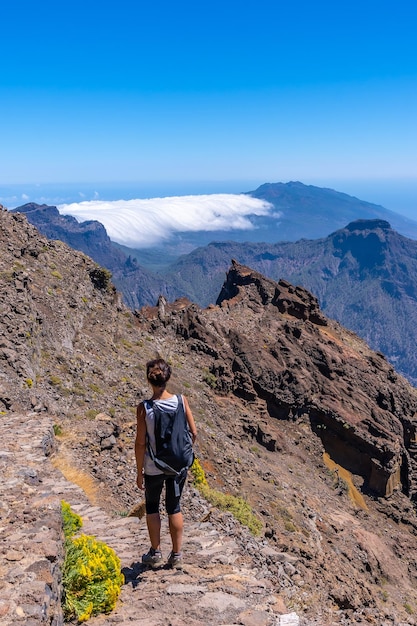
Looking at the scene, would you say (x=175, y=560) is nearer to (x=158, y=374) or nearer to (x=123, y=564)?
(x=123, y=564)

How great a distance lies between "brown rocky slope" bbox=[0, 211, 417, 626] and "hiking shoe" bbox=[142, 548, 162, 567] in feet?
10.1

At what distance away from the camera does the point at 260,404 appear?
35500 millimetres

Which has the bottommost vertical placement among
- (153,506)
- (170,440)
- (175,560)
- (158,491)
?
(175,560)

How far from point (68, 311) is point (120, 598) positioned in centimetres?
2073

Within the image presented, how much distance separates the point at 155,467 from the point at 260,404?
27.9 meters

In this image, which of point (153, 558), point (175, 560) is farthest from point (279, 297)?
point (153, 558)

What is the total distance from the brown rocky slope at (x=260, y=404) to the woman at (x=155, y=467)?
3177 mm

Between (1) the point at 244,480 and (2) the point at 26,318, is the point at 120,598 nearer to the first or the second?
(2) the point at 26,318

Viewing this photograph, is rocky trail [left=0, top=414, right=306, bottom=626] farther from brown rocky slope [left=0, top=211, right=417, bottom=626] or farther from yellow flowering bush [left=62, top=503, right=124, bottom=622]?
brown rocky slope [left=0, top=211, right=417, bottom=626]

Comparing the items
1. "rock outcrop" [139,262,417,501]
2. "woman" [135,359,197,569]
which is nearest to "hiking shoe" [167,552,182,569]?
"woman" [135,359,197,569]

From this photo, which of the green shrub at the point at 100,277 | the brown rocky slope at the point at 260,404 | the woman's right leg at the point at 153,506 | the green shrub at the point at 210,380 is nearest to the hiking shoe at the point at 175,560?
the woman's right leg at the point at 153,506

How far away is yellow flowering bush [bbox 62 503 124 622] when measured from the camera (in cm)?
683

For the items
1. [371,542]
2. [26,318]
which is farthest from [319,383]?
[26,318]

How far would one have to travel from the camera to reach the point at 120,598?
764cm
